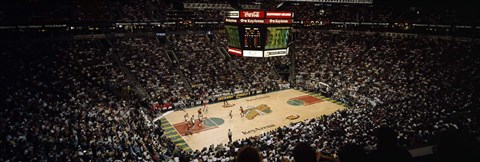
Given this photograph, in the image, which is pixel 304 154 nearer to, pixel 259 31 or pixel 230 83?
pixel 259 31

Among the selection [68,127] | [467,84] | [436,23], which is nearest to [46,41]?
[68,127]

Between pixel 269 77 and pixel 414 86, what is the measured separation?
59.2 feet

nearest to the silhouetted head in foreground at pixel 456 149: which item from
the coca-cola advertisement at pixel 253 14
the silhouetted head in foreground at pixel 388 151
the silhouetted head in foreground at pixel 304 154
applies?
the silhouetted head in foreground at pixel 388 151

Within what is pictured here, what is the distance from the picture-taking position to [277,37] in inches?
797

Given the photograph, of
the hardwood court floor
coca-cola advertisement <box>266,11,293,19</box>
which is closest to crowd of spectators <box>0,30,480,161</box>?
the hardwood court floor

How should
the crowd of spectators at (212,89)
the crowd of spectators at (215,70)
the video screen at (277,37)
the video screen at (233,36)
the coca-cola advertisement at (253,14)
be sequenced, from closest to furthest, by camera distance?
the crowd of spectators at (212,89), the coca-cola advertisement at (253,14), the video screen at (277,37), the video screen at (233,36), the crowd of spectators at (215,70)

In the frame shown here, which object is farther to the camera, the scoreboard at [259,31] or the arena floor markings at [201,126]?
the arena floor markings at [201,126]

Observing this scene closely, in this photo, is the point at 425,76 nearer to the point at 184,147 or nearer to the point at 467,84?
the point at 467,84

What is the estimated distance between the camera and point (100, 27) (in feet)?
133

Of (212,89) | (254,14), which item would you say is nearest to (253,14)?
(254,14)

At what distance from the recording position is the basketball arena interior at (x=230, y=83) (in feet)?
53.2

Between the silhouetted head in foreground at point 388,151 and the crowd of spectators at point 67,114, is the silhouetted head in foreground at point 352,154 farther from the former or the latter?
the crowd of spectators at point 67,114

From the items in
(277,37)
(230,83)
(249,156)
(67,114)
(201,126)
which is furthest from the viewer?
(230,83)

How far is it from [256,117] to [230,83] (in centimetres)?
1034
